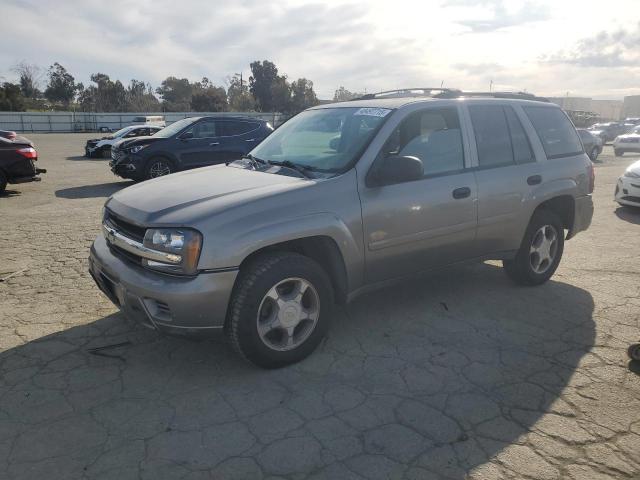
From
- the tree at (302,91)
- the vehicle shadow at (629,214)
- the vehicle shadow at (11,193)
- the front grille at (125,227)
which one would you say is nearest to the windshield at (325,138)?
the front grille at (125,227)

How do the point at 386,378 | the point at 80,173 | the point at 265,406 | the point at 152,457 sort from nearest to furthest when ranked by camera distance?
the point at 152,457 → the point at 265,406 → the point at 386,378 → the point at 80,173

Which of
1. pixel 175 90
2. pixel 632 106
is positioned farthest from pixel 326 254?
pixel 632 106

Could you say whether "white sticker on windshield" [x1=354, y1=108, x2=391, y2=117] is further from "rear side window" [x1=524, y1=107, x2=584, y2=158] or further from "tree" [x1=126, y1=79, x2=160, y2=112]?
"tree" [x1=126, y1=79, x2=160, y2=112]

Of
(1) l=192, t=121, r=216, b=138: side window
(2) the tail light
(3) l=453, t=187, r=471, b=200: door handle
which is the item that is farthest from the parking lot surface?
(1) l=192, t=121, r=216, b=138: side window

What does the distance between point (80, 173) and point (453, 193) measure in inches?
567

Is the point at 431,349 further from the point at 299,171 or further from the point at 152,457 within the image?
the point at 152,457

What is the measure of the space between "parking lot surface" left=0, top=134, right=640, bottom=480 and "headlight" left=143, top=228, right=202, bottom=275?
82 centimetres

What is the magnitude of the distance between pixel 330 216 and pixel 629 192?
795 cm

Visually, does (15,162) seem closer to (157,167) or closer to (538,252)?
(157,167)

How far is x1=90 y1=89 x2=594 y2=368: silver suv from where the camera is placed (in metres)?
3.17

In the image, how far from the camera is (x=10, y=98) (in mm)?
56719

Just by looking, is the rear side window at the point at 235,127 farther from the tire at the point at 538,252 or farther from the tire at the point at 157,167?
the tire at the point at 538,252

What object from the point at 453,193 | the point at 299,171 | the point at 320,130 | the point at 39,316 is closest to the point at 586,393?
the point at 453,193

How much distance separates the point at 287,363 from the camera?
3.54 m
